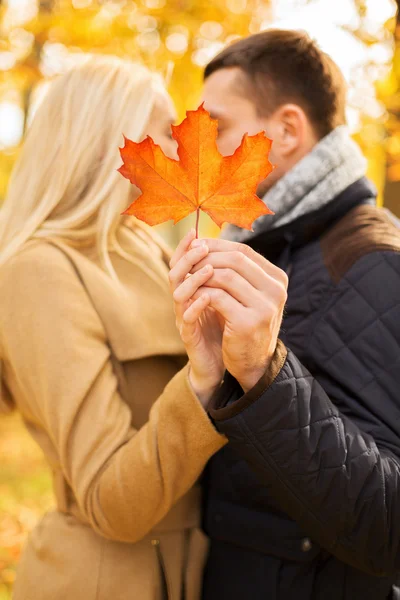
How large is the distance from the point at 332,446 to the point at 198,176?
2.27ft

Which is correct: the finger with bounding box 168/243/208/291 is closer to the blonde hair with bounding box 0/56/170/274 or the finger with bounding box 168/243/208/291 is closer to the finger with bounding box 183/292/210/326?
the finger with bounding box 183/292/210/326

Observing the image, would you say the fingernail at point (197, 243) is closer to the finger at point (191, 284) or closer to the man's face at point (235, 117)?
the finger at point (191, 284)

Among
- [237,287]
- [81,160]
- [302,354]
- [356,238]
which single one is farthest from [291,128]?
[237,287]

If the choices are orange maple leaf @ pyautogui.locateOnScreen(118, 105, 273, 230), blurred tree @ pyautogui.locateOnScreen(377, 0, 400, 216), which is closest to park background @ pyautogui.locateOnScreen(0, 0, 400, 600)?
blurred tree @ pyautogui.locateOnScreen(377, 0, 400, 216)

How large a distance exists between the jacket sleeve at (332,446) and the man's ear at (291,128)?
0.85 metres

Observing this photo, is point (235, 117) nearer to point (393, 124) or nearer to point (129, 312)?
point (129, 312)

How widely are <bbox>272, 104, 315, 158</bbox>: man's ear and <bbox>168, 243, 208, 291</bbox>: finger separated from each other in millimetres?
993

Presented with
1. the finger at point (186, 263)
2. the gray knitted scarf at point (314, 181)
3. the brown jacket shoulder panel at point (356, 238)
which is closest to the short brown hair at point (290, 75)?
the gray knitted scarf at point (314, 181)

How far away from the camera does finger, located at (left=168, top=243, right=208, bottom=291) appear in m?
1.34

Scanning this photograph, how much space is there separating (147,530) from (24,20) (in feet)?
16.5

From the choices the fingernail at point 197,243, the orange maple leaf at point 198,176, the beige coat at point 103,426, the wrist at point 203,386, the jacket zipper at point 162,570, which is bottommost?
the jacket zipper at point 162,570

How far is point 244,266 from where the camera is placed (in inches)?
52.3

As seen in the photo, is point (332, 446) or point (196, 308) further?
point (332, 446)

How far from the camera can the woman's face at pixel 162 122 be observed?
2.22 metres
